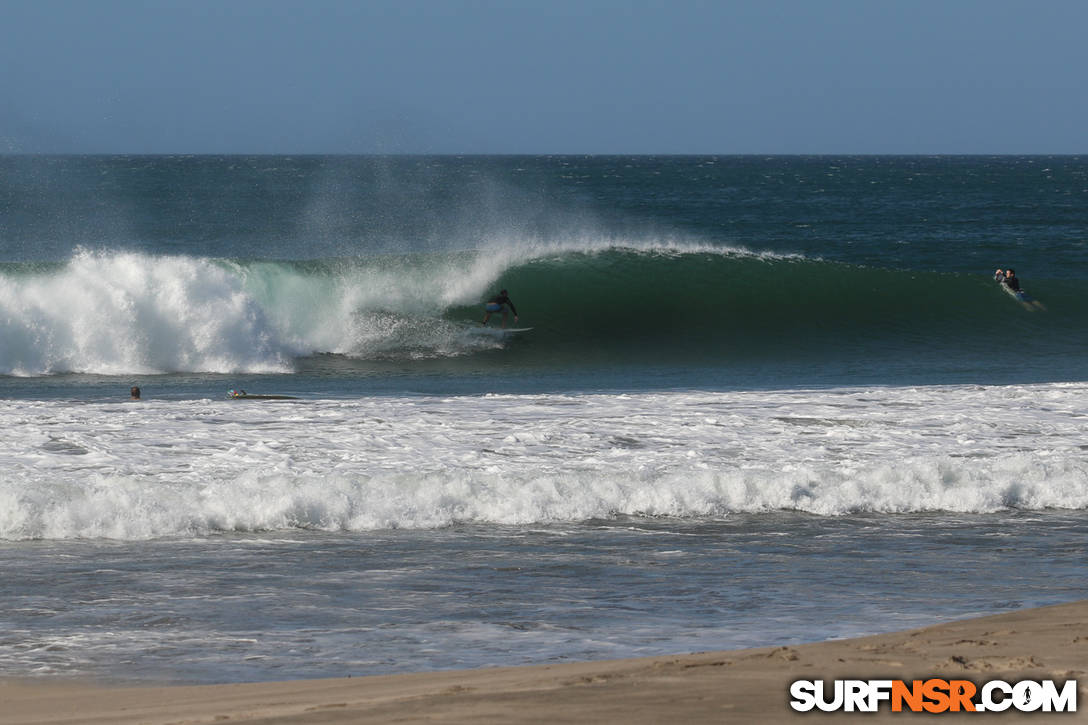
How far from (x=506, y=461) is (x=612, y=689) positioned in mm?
5994

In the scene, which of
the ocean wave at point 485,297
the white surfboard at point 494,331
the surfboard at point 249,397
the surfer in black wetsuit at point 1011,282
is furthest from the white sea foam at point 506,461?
the surfer in black wetsuit at point 1011,282

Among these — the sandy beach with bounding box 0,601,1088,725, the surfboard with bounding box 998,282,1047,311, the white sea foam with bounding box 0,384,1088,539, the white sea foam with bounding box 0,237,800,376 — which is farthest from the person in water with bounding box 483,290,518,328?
the sandy beach with bounding box 0,601,1088,725

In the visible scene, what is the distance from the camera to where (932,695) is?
5.18 m

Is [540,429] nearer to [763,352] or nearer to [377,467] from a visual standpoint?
[377,467]

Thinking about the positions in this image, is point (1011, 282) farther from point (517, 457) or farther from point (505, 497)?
point (505, 497)

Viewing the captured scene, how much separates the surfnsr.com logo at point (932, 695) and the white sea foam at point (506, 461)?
187 inches

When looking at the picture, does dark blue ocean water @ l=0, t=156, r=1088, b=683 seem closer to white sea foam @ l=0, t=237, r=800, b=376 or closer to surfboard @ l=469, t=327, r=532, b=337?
white sea foam @ l=0, t=237, r=800, b=376

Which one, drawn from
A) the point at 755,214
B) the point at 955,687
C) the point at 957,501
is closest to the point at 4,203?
the point at 755,214

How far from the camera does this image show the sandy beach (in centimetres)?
500

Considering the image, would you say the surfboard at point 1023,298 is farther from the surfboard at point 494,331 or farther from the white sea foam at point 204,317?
the white sea foam at point 204,317

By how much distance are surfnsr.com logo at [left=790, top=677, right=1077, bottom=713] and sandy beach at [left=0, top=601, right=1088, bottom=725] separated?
0.08m

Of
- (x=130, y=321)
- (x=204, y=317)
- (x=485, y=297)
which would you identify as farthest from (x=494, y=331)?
(x=130, y=321)

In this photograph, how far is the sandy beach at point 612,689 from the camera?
5.00 m

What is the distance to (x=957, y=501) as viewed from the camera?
1055 cm
